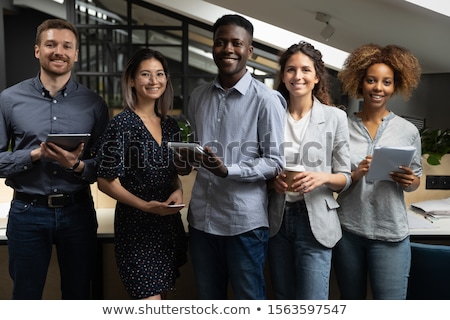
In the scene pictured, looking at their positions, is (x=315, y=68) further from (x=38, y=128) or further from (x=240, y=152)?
(x=38, y=128)

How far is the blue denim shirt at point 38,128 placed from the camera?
174 centimetres

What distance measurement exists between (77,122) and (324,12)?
308 cm

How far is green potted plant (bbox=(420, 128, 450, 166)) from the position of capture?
2527mm

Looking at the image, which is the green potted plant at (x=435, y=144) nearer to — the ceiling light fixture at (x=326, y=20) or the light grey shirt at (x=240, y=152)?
the light grey shirt at (x=240, y=152)

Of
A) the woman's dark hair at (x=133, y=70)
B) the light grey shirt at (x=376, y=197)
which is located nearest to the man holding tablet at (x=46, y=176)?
the woman's dark hair at (x=133, y=70)

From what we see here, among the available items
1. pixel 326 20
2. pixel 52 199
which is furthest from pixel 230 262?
pixel 326 20

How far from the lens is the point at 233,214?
1555mm

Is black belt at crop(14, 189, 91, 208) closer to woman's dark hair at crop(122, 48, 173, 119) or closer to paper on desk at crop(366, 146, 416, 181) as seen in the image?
woman's dark hair at crop(122, 48, 173, 119)

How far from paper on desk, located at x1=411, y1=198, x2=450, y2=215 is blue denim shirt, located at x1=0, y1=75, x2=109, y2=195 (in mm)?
1787

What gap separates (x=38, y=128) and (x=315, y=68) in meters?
1.13

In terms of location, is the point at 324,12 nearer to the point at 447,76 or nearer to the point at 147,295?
the point at 447,76

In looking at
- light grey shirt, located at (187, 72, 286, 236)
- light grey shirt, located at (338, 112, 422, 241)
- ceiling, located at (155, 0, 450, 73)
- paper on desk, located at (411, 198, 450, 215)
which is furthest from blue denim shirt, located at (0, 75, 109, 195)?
ceiling, located at (155, 0, 450, 73)

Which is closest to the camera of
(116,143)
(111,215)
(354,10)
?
(116,143)
